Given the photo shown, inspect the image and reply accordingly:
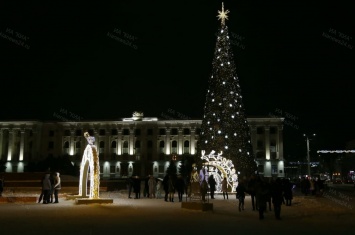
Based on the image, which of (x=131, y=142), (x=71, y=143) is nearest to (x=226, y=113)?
(x=131, y=142)

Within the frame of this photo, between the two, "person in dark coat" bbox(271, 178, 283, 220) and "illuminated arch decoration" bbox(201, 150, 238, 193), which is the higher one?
Result: "illuminated arch decoration" bbox(201, 150, 238, 193)

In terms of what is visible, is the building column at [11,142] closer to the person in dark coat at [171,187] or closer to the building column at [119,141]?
the building column at [119,141]

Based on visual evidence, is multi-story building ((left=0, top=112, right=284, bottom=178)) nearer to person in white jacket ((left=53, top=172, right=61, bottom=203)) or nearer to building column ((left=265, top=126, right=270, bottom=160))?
building column ((left=265, top=126, right=270, bottom=160))

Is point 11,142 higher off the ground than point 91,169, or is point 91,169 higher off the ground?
point 11,142

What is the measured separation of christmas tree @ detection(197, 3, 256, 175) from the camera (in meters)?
28.5

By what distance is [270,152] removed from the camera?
82.5 m

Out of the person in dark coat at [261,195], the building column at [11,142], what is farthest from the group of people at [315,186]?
the building column at [11,142]

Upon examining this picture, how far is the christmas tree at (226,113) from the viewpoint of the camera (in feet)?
93.6

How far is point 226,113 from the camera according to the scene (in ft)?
94.7

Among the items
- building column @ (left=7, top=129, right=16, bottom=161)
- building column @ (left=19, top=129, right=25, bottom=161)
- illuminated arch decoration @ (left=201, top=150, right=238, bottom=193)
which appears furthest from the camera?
building column @ (left=7, top=129, right=16, bottom=161)

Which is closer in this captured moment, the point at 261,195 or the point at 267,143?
the point at 261,195

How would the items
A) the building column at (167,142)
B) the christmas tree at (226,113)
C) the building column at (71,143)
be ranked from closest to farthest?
the christmas tree at (226,113) < the building column at (167,142) < the building column at (71,143)

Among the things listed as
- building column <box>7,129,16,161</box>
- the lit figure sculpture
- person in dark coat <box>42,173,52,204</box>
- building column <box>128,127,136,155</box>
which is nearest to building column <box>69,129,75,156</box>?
building column <box>7,129,16,161</box>

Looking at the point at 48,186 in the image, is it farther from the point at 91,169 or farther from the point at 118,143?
the point at 118,143
